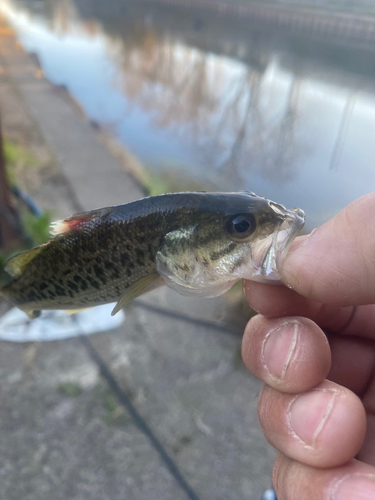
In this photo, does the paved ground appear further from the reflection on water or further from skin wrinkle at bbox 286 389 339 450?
the reflection on water

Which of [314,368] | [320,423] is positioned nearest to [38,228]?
[314,368]

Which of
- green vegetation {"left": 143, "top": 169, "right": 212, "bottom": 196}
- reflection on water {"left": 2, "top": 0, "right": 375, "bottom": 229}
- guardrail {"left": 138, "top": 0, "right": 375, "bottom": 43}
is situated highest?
guardrail {"left": 138, "top": 0, "right": 375, "bottom": 43}

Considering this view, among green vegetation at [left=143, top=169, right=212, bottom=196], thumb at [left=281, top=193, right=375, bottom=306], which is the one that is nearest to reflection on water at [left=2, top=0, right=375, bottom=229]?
green vegetation at [left=143, top=169, right=212, bottom=196]

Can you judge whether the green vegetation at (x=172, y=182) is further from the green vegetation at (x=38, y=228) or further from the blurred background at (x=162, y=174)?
the green vegetation at (x=38, y=228)

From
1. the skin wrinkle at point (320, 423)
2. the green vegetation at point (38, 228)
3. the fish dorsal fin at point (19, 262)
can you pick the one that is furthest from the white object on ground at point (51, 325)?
the skin wrinkle at point (320, 423)

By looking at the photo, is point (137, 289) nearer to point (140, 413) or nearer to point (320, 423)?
point (320, 423)

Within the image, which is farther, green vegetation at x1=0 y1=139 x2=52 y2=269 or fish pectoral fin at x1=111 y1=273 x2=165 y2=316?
green vegetation at x1=0 y1=139 x2=52 y2=269

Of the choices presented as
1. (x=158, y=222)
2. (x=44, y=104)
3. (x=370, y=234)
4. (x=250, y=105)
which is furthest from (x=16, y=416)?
(x=250, y=105)
